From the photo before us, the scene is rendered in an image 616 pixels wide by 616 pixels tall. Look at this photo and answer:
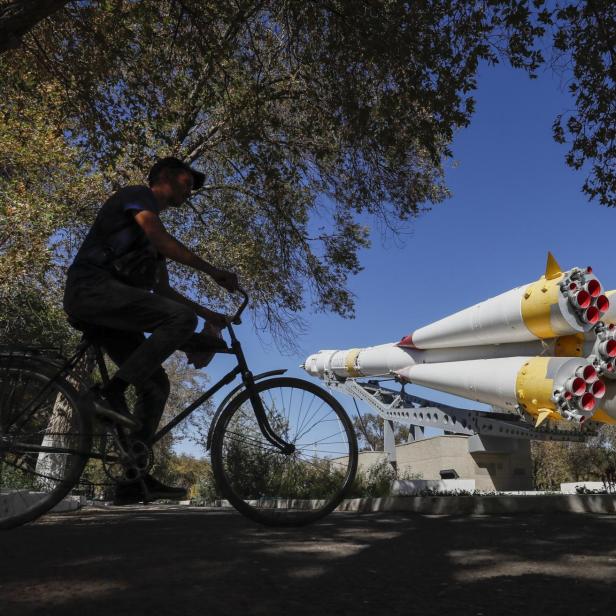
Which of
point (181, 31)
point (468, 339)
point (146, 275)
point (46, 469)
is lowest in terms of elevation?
point (46, 469)

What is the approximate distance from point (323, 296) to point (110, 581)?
1215 cm

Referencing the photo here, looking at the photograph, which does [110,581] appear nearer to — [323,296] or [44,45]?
[44,45]

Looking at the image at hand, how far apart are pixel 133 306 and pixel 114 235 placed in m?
0.52

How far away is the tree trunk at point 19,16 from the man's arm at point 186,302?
3813 millimetres

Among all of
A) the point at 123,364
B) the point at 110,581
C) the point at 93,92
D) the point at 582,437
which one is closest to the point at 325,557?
the point at 110,581

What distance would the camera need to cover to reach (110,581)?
7.94ft

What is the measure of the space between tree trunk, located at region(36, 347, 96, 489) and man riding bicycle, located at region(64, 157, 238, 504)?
24cm

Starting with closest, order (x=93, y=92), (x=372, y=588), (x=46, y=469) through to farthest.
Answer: (x=372, y=588) < (x=46, y=469) < (x=93, y=92)

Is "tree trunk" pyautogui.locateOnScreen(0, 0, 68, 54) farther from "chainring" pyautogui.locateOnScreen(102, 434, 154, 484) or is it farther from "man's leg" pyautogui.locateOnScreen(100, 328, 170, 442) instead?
"chainring" pyautogui.locateOnScreen(102, 434, 154, 484)

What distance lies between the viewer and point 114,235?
3869 mm

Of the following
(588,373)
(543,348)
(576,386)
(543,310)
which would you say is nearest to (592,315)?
(543,310)

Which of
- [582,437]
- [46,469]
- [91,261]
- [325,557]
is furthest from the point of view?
[582,437]

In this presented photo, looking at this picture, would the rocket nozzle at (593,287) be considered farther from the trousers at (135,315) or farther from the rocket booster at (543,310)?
the trousers at (135,315)

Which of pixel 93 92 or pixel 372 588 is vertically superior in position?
pixel 93 92
